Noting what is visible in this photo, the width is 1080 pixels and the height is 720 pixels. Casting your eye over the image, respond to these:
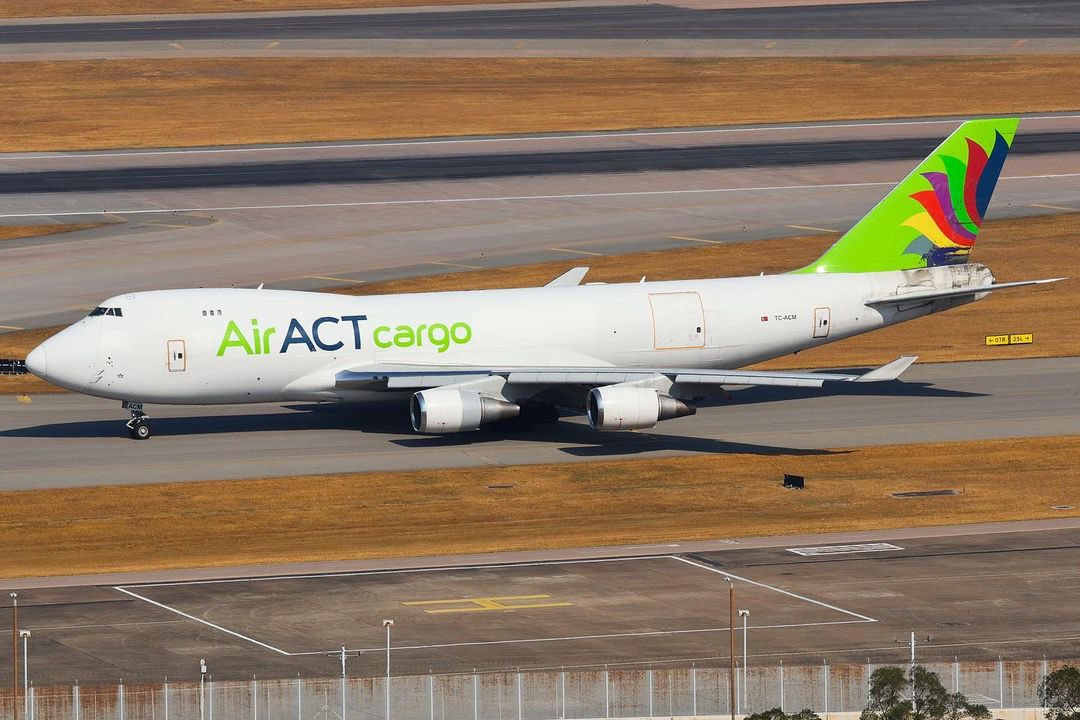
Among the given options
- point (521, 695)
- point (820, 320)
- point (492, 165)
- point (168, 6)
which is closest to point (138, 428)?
point (820, 320)

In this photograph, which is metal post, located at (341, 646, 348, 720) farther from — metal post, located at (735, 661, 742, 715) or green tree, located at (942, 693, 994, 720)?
green tree, located at (942, 693, 994, 720)

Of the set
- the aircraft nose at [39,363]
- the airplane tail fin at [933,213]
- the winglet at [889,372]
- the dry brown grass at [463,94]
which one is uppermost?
the dry brown grass at [463,94]

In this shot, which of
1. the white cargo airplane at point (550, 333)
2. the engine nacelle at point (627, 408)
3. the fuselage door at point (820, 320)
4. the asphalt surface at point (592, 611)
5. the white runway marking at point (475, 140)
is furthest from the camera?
the white runway marking at point (475, 140)

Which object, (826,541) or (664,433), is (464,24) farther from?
(826,541)

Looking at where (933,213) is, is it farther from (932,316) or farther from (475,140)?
(475,140)

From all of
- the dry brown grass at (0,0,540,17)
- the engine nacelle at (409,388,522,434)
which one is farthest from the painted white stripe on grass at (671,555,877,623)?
the dry brown grass at (0,0,540,17)

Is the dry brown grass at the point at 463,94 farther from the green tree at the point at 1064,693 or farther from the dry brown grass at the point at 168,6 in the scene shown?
the green tree at the point at 1064,693

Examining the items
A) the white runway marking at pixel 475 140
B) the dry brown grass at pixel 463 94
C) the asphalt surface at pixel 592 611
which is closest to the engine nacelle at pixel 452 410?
the asphalt surface at pixel 592 611
